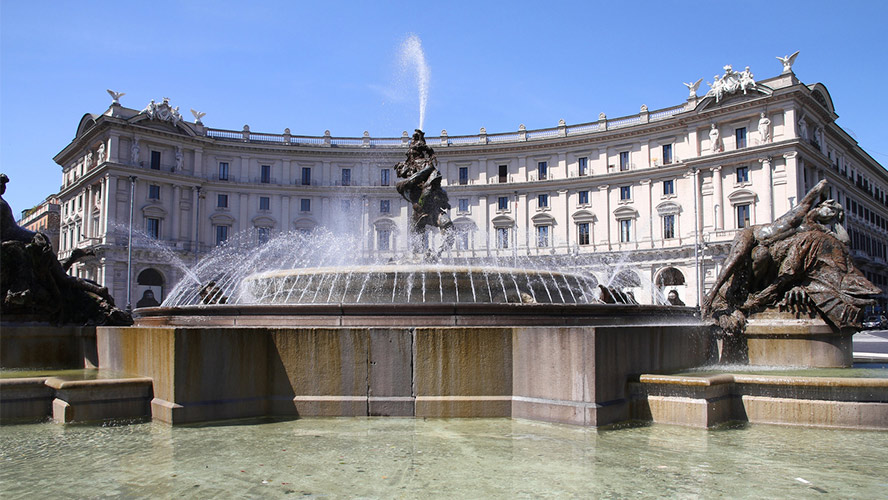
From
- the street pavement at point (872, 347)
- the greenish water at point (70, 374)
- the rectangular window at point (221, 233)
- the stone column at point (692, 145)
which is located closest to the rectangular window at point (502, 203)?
the stone column at point (692, 145)

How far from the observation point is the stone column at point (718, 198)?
52844 mm

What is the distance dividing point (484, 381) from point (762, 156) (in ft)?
169

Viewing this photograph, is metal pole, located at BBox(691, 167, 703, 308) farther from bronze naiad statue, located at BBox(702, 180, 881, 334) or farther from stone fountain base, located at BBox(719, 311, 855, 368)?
stone fountain base, located at BBox(719, 311, 855, 368)

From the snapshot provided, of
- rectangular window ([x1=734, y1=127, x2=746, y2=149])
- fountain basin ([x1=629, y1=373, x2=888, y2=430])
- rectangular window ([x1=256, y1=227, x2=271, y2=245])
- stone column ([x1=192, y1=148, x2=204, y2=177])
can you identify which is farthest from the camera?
rectangular window ([x1=256, y1=227, x2=271, y2=245])

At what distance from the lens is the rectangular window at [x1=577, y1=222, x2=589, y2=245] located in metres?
61.1

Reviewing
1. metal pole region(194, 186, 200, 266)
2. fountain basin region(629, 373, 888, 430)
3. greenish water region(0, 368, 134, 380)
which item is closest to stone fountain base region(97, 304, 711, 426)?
fountain basin region(629, 373, 888, 430)

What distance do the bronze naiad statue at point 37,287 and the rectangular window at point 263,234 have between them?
54.2 meters

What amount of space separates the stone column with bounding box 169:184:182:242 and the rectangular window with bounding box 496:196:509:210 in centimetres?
3114

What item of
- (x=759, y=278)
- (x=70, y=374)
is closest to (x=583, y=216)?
(x=759, y=278)

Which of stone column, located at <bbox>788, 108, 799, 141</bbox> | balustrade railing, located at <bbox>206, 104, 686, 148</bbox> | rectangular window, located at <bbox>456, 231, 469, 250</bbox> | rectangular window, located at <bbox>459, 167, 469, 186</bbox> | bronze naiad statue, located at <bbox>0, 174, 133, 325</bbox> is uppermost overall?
balustrade railing, located at <bbox>206, 104, 686, 148</bbox>

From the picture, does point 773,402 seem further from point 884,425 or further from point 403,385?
point 403,385

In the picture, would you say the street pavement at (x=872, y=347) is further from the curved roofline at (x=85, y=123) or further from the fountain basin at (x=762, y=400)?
the curved roofline at (x=85, y=123)

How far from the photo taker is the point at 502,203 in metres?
64.9

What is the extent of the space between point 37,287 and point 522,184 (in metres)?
56.0
